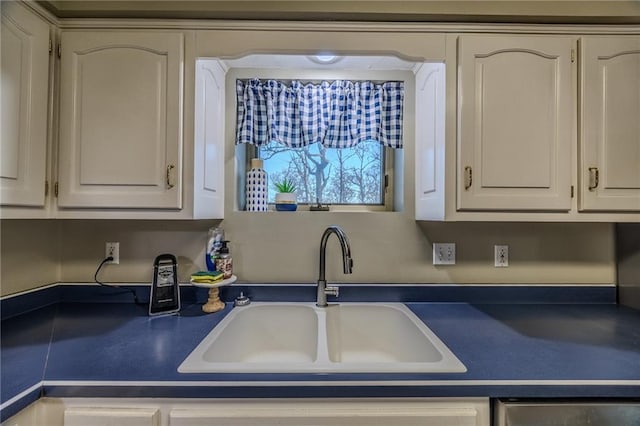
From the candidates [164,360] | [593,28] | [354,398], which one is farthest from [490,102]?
[164,360]

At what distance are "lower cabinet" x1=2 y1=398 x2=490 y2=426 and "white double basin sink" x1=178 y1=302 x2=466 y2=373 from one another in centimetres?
24

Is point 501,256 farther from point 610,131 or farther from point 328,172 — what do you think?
point 328,172

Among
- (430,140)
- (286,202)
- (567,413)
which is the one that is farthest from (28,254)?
(567,413)

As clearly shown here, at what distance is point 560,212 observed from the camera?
122 cm

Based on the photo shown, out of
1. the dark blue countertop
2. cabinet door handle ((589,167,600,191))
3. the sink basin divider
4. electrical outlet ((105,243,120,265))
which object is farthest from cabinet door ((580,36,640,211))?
electrical outlet ((105,243,120,265))

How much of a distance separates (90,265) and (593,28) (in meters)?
2.42

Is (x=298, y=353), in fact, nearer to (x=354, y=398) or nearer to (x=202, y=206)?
(x=354, y=398)

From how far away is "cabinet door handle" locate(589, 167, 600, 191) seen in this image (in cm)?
120

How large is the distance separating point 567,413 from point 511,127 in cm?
95

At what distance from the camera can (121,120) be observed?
3.85 feet

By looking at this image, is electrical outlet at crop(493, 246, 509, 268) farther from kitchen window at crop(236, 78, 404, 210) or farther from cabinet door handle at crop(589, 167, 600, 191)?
kitchen window at crop(236, 78, 404, 210)

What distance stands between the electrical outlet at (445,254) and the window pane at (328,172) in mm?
399

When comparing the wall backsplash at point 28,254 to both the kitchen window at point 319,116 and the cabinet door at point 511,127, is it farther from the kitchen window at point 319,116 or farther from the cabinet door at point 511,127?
the cabinet door at point 511,127

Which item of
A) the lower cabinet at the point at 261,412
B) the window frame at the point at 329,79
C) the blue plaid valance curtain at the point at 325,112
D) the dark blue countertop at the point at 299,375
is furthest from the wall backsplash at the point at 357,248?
the lower cabinet at the point at 261,412
